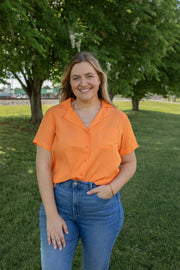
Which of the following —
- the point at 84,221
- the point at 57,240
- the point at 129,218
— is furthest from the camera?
the point at 129,218

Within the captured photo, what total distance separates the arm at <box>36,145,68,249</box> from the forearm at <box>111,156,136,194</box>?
0.41 metres

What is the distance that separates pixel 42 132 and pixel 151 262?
91.0 inches

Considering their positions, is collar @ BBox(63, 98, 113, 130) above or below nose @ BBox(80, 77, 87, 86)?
below

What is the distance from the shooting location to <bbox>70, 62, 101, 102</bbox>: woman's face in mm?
1742

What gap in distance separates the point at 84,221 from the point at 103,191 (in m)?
0.23

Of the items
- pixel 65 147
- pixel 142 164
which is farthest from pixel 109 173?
pixel 142 164

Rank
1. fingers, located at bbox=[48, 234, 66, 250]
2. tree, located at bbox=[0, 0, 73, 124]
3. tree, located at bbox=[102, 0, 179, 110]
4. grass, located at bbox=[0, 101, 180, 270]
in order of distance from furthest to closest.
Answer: tree, located at bbox=[102, 0, 179, 110]
tree, located at bbox=[0, 0, 73, 124]
grass, located at bbox=[0, 101, 180, 270]
fingers, located at bbox=[48, 234, 66, 250]

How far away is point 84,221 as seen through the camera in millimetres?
1628

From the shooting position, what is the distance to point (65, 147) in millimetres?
1632

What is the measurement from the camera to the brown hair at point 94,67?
1757mm

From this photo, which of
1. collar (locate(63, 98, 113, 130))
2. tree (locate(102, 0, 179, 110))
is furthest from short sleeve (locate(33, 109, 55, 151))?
tree (locate(102, 0, 179, 110))

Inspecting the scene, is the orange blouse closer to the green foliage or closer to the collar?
the collar

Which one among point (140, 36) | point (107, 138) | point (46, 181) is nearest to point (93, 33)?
point (140, 36)

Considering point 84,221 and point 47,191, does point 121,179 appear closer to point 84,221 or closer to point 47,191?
point 84,221
